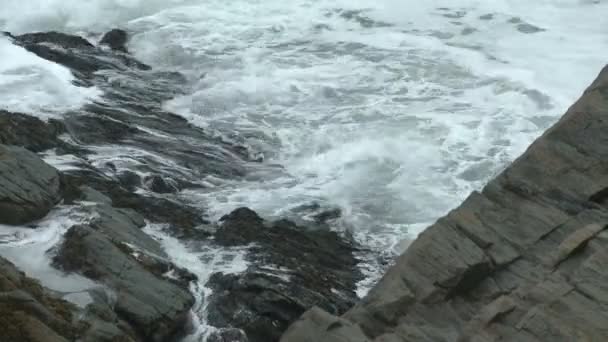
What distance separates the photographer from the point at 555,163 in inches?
470

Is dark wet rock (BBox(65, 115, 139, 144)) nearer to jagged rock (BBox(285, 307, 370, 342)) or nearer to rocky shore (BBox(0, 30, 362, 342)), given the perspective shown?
rocky shore (BBox(0, 30, 362, 342))

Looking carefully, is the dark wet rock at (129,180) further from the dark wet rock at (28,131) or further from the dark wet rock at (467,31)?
the dark wet rock at (467,31)

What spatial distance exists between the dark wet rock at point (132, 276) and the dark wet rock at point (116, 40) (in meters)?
16.7

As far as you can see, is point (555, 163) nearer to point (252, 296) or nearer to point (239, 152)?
point (252, 296)

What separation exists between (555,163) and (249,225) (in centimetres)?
593

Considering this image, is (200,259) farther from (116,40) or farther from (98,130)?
(116,40)

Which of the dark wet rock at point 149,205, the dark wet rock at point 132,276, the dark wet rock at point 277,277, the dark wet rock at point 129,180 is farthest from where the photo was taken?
the dark wet rock at point 129,180

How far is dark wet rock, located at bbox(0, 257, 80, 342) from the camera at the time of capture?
27.9 feet

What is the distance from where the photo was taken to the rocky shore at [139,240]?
10031 mm

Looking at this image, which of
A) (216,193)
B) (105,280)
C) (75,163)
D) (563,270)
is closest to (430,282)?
(563,270)

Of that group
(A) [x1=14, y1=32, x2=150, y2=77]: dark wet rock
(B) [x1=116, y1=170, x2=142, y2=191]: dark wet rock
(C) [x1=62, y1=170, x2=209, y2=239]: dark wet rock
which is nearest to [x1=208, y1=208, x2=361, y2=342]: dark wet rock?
(C) [x1=62, y1=170, x2=209, y2=239]: dark wet rock

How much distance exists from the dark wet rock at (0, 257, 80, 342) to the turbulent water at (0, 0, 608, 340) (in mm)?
3863

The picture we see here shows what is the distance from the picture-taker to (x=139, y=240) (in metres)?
12.9

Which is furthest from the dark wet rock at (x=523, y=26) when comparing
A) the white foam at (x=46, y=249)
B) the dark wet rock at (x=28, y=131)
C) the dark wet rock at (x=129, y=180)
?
the white foam at (x=46, y=249)
